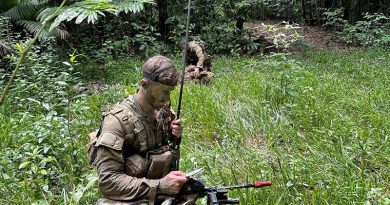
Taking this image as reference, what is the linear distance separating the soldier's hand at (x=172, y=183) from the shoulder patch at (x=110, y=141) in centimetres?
30

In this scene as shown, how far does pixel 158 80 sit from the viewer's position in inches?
92.0

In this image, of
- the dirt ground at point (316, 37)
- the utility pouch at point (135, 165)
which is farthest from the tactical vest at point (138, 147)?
the dirt ground at point (316, 37)

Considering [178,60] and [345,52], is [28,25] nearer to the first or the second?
[178,60]

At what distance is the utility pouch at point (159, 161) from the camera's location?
2.48 meters

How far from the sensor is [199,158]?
172 inches

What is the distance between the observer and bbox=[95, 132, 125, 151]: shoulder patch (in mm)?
2277

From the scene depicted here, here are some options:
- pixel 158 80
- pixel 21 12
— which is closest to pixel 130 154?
pixel 158 80

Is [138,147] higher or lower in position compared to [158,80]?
lower

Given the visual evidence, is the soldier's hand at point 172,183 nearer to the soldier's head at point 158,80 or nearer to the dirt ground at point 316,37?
the soldier's head at point 158,80

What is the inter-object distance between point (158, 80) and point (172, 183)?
0.54m

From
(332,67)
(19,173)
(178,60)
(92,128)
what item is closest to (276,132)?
(92,128)

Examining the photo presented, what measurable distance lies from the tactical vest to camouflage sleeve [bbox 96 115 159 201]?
0.10 feet

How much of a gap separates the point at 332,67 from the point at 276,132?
14.2 ft

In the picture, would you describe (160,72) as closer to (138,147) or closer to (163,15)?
(138,147)
